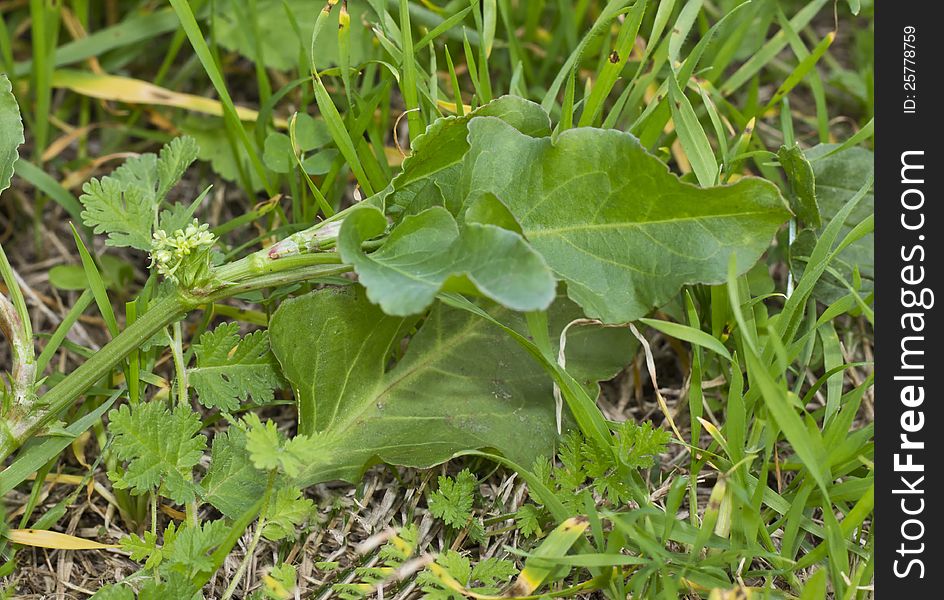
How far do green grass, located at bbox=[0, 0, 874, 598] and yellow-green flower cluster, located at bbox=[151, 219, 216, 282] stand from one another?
0.02m

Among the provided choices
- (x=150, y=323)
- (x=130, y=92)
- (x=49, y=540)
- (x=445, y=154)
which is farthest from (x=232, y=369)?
(x=130, y=92)

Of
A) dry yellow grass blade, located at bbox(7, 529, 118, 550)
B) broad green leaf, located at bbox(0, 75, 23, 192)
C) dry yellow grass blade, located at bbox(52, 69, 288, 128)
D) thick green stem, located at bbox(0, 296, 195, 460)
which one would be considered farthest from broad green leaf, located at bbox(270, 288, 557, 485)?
dry yellow grass blade, located at bbox(52, 69, 288, 128)

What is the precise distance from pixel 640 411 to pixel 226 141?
150 cm

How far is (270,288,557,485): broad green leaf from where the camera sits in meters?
2.08

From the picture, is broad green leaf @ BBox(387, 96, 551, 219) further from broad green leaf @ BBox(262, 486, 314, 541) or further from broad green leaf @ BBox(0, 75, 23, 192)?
broad green leaf @ BBox(0, 75, 23, 192)

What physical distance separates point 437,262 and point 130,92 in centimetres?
156

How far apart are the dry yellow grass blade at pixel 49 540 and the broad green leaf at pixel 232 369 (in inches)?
15.8

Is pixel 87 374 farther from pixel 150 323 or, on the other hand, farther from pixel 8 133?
pixel 8 133

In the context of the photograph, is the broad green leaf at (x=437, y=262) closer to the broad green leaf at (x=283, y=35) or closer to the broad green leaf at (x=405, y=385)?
the broad green leaf at (x=405, y=385)

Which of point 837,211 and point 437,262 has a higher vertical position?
point 437,262

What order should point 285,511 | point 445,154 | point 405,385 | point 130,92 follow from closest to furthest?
1. point 285,511
2. point 445,154
3. point 405,385
4. point 130,92

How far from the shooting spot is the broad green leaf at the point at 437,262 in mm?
1572

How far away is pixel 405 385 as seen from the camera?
7.18 feet
